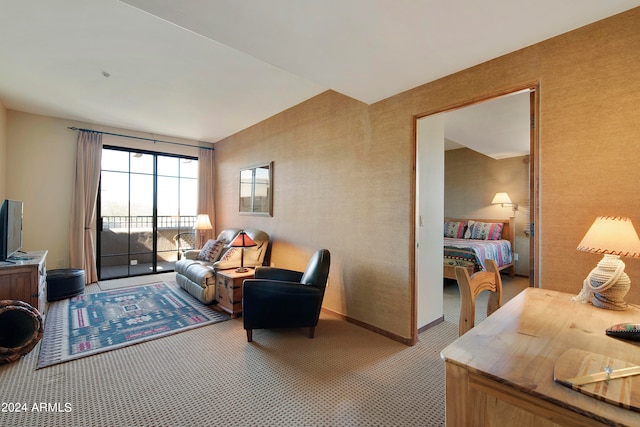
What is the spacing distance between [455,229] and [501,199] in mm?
1067

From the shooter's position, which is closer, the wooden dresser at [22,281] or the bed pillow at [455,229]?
the wooden dresser at [22,281]

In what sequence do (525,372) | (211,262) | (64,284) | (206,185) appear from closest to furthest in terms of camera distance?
(525,372), (64,284), (211,262), (206,185)

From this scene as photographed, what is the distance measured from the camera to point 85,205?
4645 mm

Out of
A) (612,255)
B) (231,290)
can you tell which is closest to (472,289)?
(612,255)

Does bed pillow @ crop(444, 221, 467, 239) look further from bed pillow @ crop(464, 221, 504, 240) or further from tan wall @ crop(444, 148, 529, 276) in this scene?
tan wall @ crop(444, 148, 529, 276)

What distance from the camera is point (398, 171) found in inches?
107

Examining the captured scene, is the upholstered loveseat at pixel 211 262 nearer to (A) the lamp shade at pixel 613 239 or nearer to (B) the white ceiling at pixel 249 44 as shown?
(B) the white ceiling at pixel 249 44

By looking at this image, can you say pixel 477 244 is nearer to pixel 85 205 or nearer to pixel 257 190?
pixel 257 190

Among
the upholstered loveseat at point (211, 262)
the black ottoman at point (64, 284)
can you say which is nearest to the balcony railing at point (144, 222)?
the black ottoman at point (64, 284)

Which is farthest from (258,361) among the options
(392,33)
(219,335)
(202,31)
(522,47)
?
(522,47)

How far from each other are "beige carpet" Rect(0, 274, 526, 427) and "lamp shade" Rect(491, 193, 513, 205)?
164 inches

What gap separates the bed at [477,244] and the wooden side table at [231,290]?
9.99ft

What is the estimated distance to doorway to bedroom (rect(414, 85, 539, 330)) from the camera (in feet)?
8.07

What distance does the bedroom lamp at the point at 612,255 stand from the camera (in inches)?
51.8
